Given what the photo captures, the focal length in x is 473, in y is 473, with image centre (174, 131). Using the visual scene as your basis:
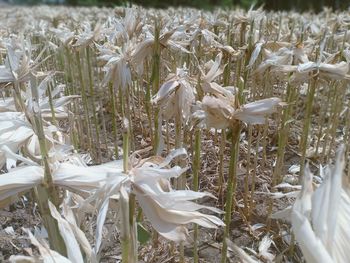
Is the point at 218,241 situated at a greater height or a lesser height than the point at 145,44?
lesser

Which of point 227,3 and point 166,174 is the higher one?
point 166,174

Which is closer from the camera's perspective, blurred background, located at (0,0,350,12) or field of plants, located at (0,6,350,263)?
field of plants, located at (0,6,350,263)

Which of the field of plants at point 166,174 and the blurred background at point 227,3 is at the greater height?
the field of plants at point 166,174

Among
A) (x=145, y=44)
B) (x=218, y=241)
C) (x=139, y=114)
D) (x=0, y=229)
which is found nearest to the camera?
(x=145, y=44)

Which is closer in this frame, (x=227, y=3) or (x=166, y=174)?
(x=166, y=174)

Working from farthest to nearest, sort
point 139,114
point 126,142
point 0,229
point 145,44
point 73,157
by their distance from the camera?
point 139,114, point 0,229, point 145,44, point 73,157, point 126,142

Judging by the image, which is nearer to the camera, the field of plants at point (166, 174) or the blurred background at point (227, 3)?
the field of plants at point (166, 174)

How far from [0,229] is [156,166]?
114 centimetres

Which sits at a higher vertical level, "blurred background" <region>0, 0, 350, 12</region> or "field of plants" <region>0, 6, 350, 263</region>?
"field of plants" <region>0, 6, 350, 263</region>

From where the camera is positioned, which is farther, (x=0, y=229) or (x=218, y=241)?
(x=0, y=229)

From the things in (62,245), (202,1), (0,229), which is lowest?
(202,1)

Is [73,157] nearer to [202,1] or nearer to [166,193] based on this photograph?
[166,193]

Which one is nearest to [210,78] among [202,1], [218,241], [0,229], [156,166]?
[156,166]

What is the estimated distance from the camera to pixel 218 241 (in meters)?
1.54
